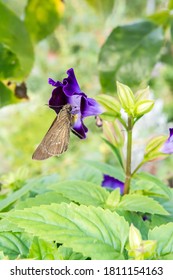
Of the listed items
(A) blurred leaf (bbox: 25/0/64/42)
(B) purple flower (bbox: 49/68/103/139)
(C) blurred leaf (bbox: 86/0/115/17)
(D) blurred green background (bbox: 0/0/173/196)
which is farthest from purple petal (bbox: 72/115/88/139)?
(C) blurred leaf (bbox: 86/0/115/17)

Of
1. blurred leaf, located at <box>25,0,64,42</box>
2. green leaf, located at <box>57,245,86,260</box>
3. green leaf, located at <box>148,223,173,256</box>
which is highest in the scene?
blurred leaf, located at <box>25,0,64,42</box>

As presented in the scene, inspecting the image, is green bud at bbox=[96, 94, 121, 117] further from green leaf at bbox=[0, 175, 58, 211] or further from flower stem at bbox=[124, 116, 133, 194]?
green leaf at bbox=[0, 175, 58, 211]

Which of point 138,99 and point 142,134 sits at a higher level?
point 142,134

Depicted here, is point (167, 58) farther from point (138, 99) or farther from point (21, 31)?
point (138, 99)

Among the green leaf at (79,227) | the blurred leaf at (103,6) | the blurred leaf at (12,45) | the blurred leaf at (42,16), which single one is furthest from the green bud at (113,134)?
the blurred leaf at (103,6)
